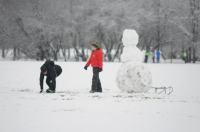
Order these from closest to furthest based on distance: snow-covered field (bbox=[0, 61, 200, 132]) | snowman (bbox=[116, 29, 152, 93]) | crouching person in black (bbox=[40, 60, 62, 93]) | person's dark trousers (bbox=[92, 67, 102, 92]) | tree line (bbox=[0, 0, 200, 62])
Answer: snow-covered field (bbox=[0, 61, 200, 132]) → snowman (bbox=[116, 29, 152, 93]) → crouching person in black (bbox=[40, 60, 62, 93]) → person's dark trousers (bbox=[92, 67, 102, 92]) → tree line (bbox=[0, 0, 200, 62])

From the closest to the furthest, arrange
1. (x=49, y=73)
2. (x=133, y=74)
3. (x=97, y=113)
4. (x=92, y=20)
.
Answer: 1. (x=97, y=113)
2. (x=133, y=74)
3. (x=49, y=73)
4. (x=92, y=20)

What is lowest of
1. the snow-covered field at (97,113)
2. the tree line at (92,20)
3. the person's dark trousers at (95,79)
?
the snow-covered field at (97,113)

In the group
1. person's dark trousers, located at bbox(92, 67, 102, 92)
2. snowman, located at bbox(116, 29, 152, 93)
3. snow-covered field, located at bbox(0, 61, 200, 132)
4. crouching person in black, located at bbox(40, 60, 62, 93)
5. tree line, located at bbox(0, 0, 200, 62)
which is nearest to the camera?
snow-covered field, located at bbox(0, 61, 200, 132)

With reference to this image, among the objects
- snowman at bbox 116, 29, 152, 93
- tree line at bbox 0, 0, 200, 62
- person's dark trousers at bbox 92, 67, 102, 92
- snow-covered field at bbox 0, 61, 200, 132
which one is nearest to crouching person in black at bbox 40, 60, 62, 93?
snow-covered field at bbox 0, 61, 200, 132

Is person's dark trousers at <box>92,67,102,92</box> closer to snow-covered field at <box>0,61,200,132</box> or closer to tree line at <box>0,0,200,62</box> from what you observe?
snow-covered field at <box>0,61,200,132</box>

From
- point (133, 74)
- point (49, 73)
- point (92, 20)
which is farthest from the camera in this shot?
point (92, 20)

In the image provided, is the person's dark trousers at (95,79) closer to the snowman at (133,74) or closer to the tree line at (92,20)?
the snowman at (133,74)

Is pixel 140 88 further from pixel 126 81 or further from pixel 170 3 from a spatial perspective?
pixel 170 3

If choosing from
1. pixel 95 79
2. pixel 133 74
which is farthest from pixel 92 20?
pixel 133 74

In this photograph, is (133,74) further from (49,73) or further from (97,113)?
(97,113)

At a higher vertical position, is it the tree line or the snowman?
the tree line

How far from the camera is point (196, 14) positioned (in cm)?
4816

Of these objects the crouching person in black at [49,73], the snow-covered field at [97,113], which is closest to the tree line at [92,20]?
the crouching person in black at [49,73]

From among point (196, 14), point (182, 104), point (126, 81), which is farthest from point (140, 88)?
point (196, 14)
